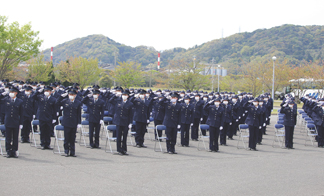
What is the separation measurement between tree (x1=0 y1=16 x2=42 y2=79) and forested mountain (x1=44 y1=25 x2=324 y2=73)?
3469 inches

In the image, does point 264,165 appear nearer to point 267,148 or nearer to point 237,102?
point 267,148

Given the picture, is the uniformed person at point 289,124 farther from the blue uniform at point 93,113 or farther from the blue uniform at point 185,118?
the blue uniform at point 93,113

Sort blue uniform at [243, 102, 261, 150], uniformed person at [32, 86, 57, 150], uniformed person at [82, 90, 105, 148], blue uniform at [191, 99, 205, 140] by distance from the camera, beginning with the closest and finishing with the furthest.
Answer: uniformed person at [32, 86, 57, 150] < uniformed person at [82, 90, 105, 148] < blue uniform at [243, 102, 261, 150] < blue uniform at [191, 99, 205, 140]

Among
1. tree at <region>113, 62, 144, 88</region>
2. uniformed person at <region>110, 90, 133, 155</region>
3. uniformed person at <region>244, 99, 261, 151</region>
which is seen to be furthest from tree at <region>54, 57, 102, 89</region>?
uniformed person at <region>110, 90, 133, 155</region>

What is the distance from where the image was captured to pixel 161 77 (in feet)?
166

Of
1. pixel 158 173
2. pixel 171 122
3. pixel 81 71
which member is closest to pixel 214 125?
pixel 171 122

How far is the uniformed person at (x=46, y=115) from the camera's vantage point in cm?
1073

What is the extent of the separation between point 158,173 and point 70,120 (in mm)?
3590

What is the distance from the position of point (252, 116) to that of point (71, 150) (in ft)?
24.6

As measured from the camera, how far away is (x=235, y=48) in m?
144

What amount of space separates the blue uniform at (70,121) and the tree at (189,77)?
31752 mm

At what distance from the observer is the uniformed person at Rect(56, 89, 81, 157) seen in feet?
32.1

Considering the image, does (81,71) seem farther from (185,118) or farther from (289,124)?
(289,124)

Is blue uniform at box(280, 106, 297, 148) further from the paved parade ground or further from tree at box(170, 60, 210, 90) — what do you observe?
tree at box(170, 60, 210, 90)
